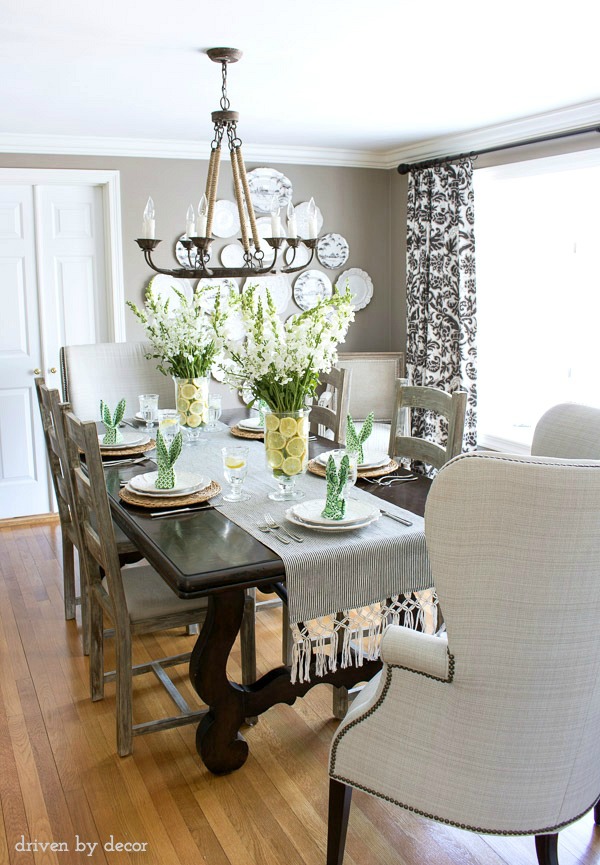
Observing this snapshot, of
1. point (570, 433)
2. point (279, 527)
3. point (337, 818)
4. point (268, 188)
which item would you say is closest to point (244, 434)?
point (279, 527)

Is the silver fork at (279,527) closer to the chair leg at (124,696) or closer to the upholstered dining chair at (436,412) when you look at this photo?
the chair leg at (124,696)

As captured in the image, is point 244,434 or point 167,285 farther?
point 167,285

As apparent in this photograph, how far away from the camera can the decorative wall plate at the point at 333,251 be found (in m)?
5.56

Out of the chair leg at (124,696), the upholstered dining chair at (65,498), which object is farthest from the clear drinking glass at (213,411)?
the chair leg at (124,696)

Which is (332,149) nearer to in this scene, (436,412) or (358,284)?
(358,284)

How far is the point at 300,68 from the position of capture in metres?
3.20

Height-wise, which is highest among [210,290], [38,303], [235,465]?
[210,290]

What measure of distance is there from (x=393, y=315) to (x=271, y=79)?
265cm

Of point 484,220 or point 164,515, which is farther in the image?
point 484,220

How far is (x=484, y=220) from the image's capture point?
493 centimetres

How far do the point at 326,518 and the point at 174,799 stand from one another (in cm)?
95

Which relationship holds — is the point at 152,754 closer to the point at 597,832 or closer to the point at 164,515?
the point at 164,515

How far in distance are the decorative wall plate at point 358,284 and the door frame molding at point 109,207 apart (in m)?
1.56

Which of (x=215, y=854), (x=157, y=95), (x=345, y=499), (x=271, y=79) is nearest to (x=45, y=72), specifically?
(x=157, y=95)
